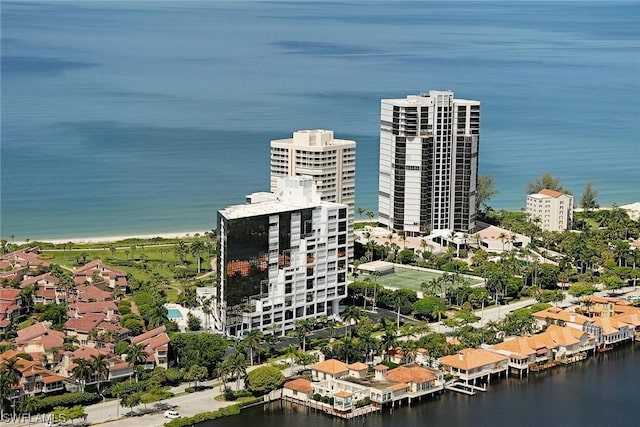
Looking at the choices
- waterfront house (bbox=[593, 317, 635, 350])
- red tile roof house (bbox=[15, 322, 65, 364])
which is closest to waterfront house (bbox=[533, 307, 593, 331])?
waterfront house (bbox=[593, 317, 635, 350])

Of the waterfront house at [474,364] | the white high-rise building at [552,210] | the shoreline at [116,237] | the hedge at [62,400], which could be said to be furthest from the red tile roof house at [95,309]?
the white high-rise building at [552,210]

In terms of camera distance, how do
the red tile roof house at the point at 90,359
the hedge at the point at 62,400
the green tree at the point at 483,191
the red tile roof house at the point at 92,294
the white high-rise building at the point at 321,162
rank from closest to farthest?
the hedge at the point at 62,400 < the red tile roof house at the point at 90,359 < the red tile roof house at the point at 92,294 < the white high-rise building at the point at 321,162 < the green tree at the point at 483,191

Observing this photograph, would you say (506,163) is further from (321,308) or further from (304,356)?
(304,356)

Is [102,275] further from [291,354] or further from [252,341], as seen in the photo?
→ [291,354]

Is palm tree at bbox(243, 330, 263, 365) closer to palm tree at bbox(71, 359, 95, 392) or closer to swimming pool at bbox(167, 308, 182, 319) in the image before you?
palm tree at bbox(71, 359, 95, 392)

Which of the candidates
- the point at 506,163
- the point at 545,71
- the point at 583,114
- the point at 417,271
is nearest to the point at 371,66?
the point at 545,71

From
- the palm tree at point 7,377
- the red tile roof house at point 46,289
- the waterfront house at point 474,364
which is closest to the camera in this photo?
the palm tree at point 7,377

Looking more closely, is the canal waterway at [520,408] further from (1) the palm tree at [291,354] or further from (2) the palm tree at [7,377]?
(2) the palm tree at [7,377]

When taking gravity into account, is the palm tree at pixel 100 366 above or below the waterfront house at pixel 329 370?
above
